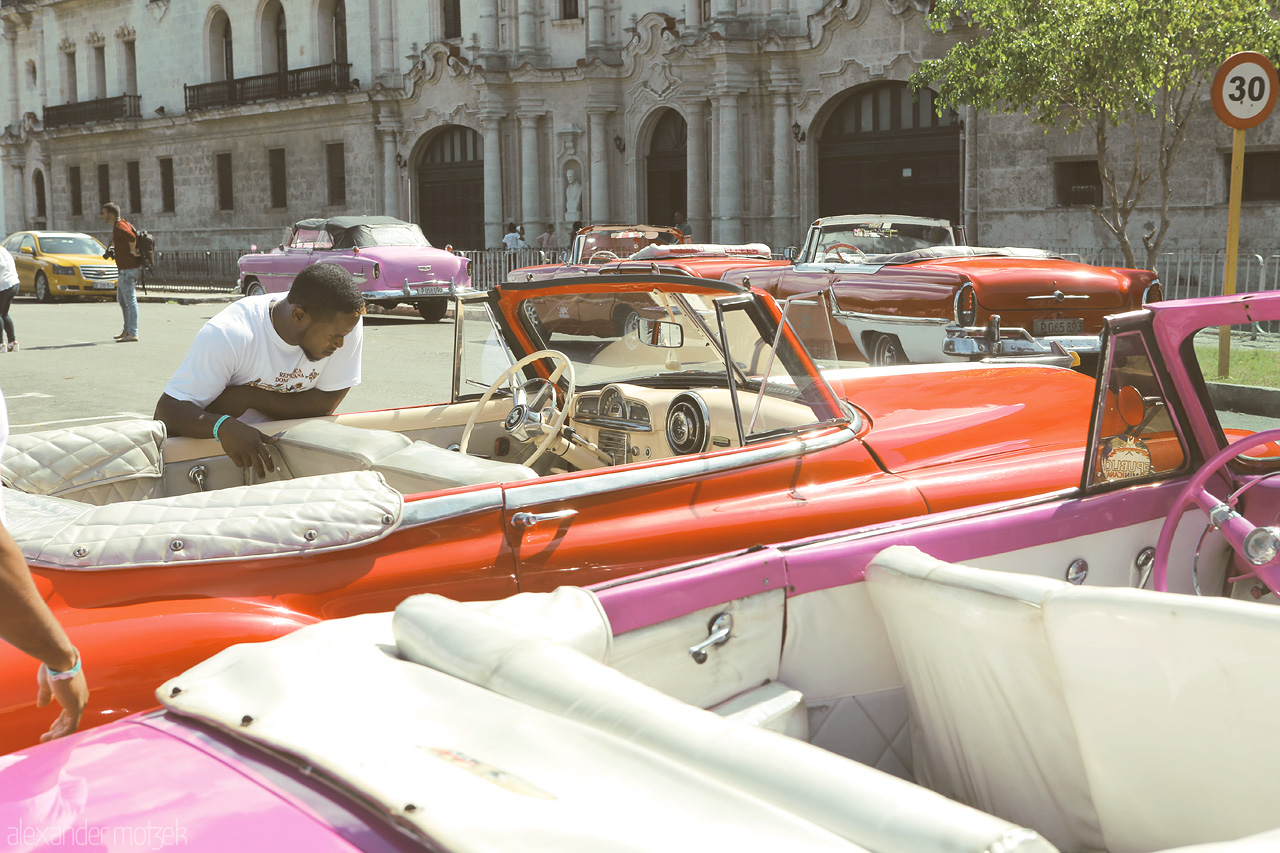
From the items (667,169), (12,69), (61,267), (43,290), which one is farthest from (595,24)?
(12,69)

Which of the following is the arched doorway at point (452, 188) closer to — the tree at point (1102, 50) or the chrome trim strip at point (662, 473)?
the tree at point (1102, 50)

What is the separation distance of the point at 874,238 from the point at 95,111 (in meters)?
41.7

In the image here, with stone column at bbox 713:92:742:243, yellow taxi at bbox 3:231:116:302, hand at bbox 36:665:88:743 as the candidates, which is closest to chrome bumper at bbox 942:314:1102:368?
hand at bbox 36:665:88:743

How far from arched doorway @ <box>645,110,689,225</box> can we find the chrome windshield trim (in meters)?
26.3

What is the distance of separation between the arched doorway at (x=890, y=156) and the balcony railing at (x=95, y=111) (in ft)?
95.3

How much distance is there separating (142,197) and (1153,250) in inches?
1510

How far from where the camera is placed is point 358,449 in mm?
3816

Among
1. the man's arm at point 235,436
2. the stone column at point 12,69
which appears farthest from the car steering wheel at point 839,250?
the stone column at point 12,69

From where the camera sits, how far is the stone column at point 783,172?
26000 millimetres

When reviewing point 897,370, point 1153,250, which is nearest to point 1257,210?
point 1153,250

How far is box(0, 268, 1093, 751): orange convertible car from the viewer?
2895 millimetres

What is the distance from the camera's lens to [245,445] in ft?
13.1

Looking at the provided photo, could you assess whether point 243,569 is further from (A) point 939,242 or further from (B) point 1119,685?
(A) point 939,242

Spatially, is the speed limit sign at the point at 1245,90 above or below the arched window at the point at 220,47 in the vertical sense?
below
